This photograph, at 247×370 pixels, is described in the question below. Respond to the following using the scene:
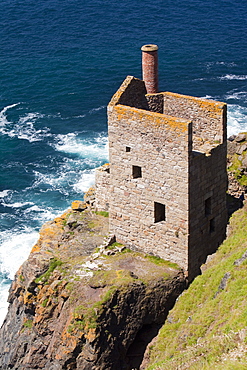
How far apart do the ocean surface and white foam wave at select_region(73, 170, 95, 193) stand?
120mm

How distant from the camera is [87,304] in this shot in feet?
97.0

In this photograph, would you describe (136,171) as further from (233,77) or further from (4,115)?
(233,77)

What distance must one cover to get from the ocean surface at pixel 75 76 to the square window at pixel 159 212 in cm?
1971

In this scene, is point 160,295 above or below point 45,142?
above

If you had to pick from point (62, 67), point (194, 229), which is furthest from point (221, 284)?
point (62, 67)

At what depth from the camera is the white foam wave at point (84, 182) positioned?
61.8 m

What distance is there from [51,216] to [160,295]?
28.5 m

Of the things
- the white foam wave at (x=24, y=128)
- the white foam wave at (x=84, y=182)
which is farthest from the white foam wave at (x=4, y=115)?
the white foam wave at (x=84, y=182)

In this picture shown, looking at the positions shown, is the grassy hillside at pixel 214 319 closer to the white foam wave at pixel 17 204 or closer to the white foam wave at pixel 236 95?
the white foam wave at pixel 17 204

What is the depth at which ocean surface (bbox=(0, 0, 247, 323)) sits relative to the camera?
62031 mm

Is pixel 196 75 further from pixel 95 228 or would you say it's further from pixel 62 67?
pixel 95 228

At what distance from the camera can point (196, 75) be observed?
86.3 meters

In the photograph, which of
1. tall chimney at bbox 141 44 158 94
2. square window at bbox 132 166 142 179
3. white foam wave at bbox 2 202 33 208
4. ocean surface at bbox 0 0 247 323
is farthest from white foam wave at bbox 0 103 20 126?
square window at bbox 132 166 142 179

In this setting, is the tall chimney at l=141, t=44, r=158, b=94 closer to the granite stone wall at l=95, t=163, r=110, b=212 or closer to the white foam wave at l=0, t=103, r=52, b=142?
the granite stone wall at l=95, t=163, r=110, b=212
